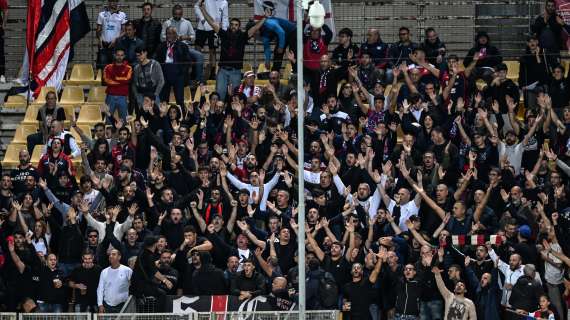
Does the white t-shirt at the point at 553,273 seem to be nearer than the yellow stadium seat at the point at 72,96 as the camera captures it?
Yes

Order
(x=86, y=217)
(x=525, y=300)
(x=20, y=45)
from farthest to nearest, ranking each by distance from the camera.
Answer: (x=20, y=45) < (x=86, y=217) < (x=525, y=300)

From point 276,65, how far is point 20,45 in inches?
240

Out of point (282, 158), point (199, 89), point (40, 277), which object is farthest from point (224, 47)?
point (40, 277)

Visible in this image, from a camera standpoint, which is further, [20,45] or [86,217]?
[20,45]

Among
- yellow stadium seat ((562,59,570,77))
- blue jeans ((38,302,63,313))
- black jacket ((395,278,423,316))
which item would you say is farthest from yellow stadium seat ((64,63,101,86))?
black jacket ((395,278,423,316))

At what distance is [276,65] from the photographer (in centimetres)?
3706

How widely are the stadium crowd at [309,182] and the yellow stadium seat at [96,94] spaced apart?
64cm

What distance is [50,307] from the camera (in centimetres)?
3059

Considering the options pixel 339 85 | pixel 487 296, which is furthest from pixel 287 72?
pixel 487 296

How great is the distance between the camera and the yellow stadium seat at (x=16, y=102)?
3791 cm

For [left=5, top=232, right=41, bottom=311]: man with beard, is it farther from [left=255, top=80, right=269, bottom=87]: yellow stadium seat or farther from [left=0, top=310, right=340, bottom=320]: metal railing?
[left=255, top=80, right=269, bottom=87]: yellow stadium seat

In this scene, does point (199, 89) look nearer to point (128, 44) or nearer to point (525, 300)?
point (128, 44)

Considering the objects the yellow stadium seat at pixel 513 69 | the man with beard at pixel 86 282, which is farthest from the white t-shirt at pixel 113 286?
the yellow stadium seat at pixel 513 69

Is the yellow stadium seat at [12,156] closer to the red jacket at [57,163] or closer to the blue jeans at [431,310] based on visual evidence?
→ the red jacket at [57,163]
